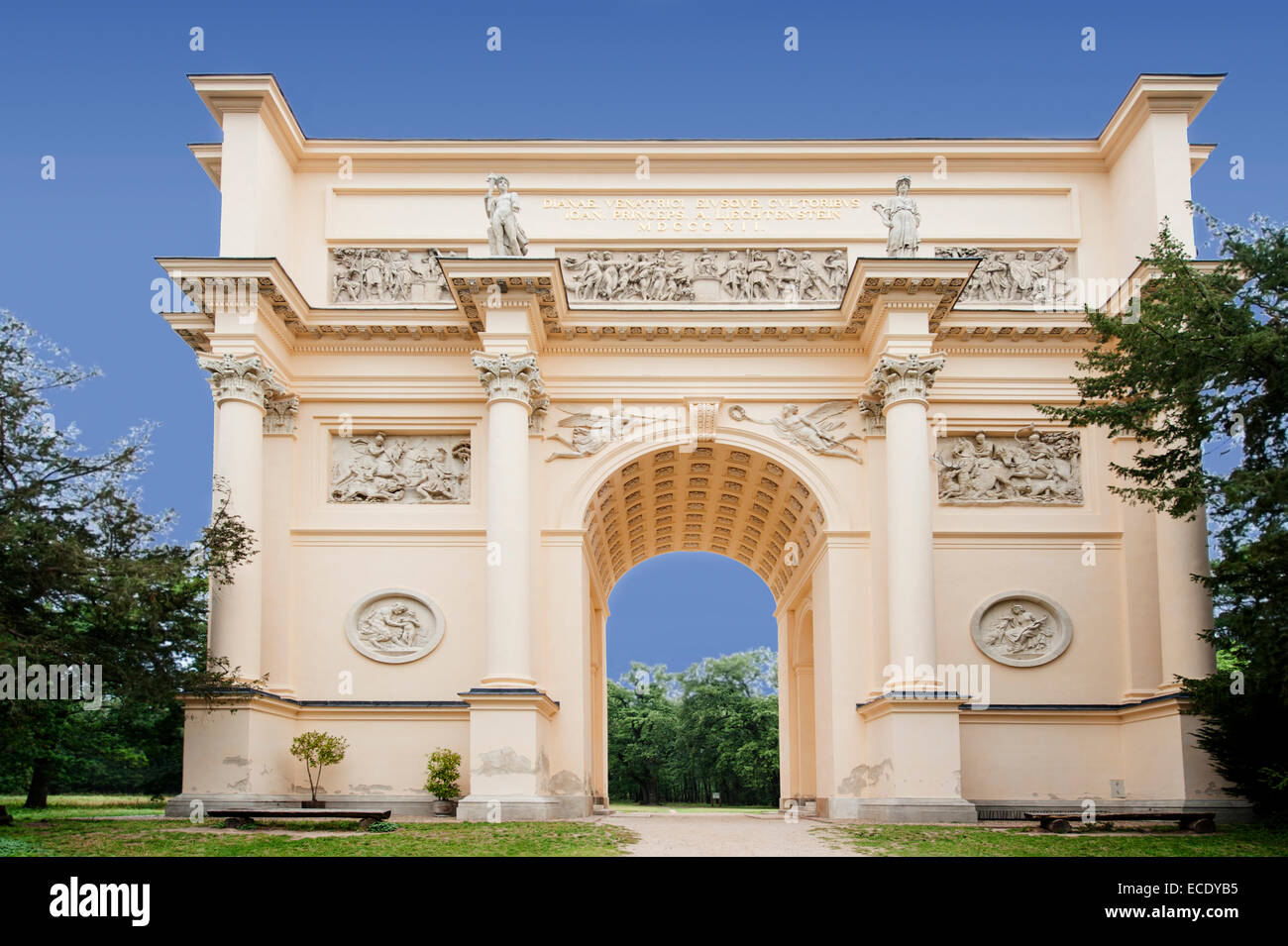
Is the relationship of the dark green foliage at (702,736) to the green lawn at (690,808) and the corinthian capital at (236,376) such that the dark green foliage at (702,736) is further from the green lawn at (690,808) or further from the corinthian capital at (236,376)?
the corinthian capital at (236,376)

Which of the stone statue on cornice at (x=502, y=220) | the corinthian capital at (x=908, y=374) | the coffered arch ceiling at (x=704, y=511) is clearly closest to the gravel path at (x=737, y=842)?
the coffered arch ceiling at (x=704, y=511)

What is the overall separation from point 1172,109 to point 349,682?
21.5 metres

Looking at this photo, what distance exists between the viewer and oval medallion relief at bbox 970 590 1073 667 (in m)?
27.0

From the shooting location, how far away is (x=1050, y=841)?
18.2m

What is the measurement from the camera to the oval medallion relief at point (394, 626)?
27.0m

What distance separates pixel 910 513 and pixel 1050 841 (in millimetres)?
8830

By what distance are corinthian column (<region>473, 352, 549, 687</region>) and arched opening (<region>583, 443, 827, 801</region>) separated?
2.35m

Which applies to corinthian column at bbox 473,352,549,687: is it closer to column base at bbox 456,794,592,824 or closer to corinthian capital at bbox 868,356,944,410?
column base at bbox 456,794,592,824

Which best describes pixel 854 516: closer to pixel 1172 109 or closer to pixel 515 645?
pixel 515 645

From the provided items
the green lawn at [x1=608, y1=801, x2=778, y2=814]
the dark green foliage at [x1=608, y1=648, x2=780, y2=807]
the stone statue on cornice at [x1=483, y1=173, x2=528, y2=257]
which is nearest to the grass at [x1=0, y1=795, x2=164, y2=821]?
the stone statue on cornice at [x1=483, y1=173, x2=528, y2=257]

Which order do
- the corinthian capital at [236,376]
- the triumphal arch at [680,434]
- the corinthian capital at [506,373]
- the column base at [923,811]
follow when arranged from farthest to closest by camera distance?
the corinthian capital at [506,373] → the corinthian capital at [236,376] → the triumphal arch at [680,434] → the column base at [923,811]

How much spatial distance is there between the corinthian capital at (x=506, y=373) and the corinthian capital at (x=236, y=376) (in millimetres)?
4395
